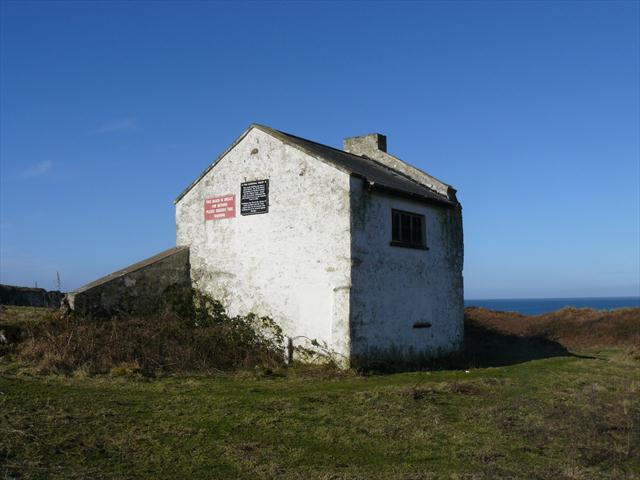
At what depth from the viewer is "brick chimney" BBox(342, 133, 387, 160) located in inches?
874

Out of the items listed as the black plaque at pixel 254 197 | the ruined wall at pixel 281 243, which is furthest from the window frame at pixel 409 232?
the black plaque at pixel 254 197

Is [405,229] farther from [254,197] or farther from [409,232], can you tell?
[254,197]

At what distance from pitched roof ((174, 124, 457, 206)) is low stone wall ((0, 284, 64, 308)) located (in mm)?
7492

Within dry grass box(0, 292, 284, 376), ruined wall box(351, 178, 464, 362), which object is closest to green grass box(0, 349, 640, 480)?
dry grass box(0, 292, 284, 376)

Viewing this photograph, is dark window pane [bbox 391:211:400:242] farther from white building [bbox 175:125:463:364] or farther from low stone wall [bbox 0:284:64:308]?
low stone wall [bbox 0:284:64:308]

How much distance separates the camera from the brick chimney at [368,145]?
22.2 metres

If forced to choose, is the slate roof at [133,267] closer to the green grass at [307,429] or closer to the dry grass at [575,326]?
the green grass at [307,429]

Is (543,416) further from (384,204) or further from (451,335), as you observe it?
(451,335)

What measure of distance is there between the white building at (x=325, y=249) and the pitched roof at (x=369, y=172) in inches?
2.3

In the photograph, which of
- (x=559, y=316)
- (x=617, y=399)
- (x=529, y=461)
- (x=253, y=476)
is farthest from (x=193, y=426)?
(x=559, y=316)

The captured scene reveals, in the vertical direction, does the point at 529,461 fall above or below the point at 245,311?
below

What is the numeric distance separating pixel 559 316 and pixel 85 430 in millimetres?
25098

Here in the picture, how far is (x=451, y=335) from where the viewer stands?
61.6 feet

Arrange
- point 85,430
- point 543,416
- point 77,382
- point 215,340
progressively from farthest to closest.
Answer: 1. point 215,340
2. point 77,382
3. point 543,416
4. point 85,430
